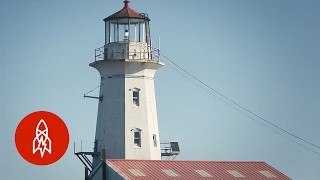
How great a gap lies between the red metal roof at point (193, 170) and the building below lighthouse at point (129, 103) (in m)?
0.06

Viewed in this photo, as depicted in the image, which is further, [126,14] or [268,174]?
[126,14]

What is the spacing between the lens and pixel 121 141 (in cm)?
8519

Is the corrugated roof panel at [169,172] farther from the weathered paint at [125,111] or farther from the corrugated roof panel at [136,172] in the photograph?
the weathered paint at [125,111]

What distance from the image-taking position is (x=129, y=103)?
86000 millimetres

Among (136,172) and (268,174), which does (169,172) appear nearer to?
(136,172)

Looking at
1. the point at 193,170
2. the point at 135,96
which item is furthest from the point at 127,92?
the point at 193,170

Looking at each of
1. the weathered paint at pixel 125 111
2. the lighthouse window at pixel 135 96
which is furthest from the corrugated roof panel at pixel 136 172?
the lighthouse window at pixel 135 96

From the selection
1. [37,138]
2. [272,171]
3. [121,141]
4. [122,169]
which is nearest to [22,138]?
[37,138]

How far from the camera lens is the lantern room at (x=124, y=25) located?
86.9 meters

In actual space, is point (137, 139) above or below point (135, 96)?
below

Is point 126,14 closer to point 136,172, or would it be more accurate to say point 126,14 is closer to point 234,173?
point 136,172

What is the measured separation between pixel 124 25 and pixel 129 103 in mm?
5238

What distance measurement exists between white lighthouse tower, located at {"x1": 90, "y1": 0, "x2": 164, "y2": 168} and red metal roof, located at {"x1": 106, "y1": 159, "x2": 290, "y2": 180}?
3.76 metres

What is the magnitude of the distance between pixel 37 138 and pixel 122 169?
36.7ft
